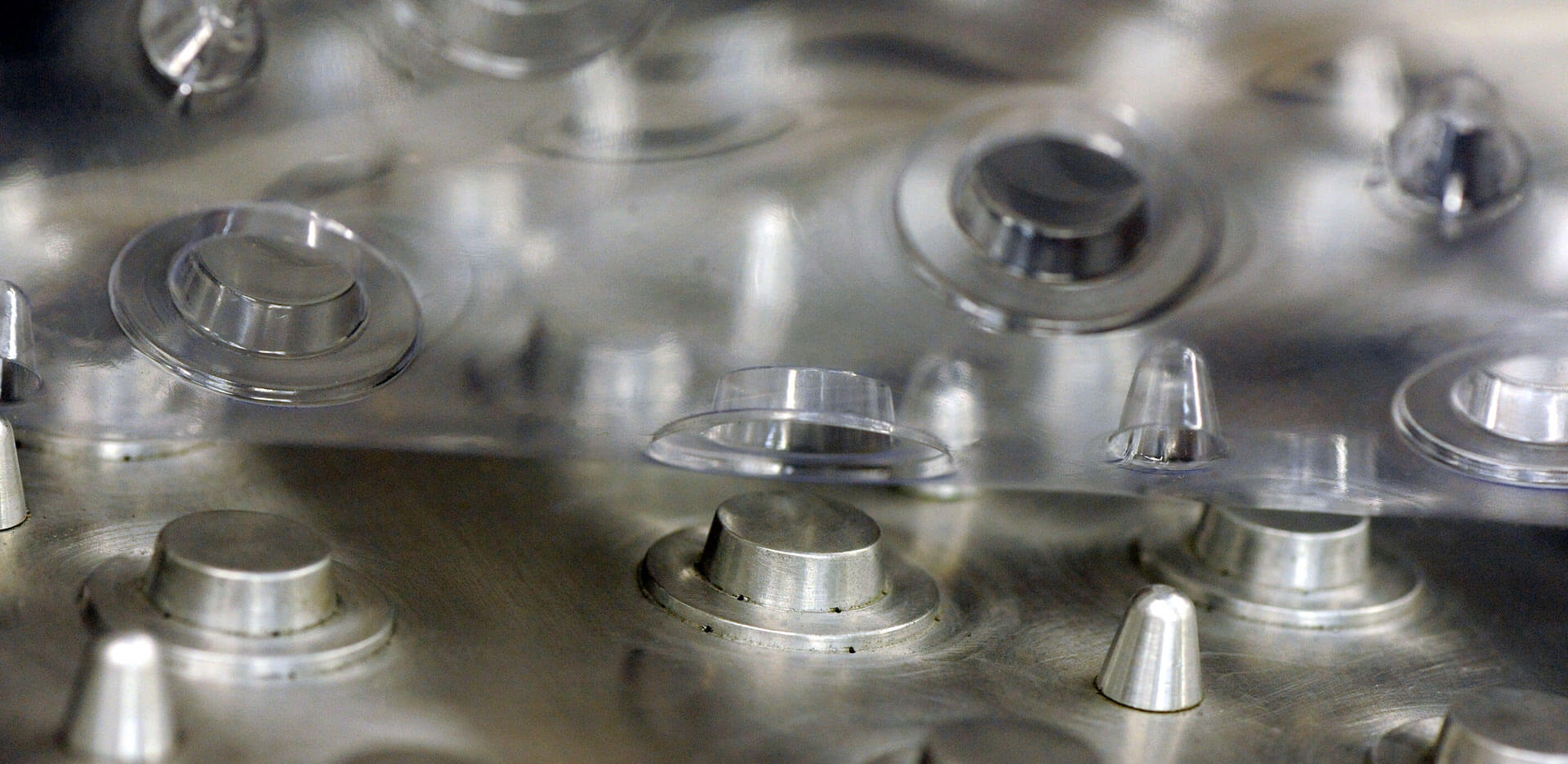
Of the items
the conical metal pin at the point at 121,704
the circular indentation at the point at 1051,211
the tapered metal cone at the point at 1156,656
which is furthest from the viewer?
the circular indentation at the point at 1051,211

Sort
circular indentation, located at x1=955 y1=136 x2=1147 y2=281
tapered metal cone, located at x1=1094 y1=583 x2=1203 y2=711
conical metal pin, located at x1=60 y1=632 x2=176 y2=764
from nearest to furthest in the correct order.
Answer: conical metal pin, located at x1=60 y1=632 x2=176 y2=764 → tapered metal cone, located at x1=1094 y1=583 x2=1203 y2=711 → circular indentation, located at x1=955 y1=136 x2=1147 y2=281

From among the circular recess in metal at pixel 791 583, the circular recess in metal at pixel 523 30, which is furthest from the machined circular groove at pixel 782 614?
the circular recess in metal at pixel 523 30

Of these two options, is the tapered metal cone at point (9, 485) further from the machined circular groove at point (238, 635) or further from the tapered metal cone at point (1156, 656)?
the tapered metal cone at point (1156, 656)

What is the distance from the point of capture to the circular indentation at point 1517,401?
1.97 ft

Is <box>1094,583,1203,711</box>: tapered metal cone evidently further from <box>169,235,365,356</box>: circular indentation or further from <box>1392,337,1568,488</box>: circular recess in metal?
<box>169,235,365,356</box>: circular indentation

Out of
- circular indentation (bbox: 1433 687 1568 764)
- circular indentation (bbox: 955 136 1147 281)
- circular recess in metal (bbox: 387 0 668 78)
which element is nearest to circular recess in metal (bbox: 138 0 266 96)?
circular recess in metal (bbox: 387 0 668 78)

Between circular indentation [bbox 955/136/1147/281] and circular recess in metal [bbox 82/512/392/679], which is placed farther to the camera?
circular indentation [bbox 955/136/1147/281]

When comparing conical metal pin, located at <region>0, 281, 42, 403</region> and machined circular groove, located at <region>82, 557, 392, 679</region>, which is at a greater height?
conical metal pin, located at <region>0, 281, 42, 403</region>

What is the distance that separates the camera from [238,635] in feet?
1.51

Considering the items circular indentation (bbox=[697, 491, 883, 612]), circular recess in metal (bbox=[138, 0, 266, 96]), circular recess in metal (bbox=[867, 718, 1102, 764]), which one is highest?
circular recess in metal (bbox=[138, 0, 266, 96])

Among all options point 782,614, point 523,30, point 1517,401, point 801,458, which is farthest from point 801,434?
point 1517,401

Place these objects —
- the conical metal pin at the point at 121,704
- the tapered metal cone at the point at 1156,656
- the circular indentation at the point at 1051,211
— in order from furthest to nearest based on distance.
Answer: the circular indentation at the point at 1051,211, the tapered metal cone at the point at 1156,656, the conical metal pin at the point at 121,704

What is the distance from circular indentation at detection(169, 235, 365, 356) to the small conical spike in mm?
323

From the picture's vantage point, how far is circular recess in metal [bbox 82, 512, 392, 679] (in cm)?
46
